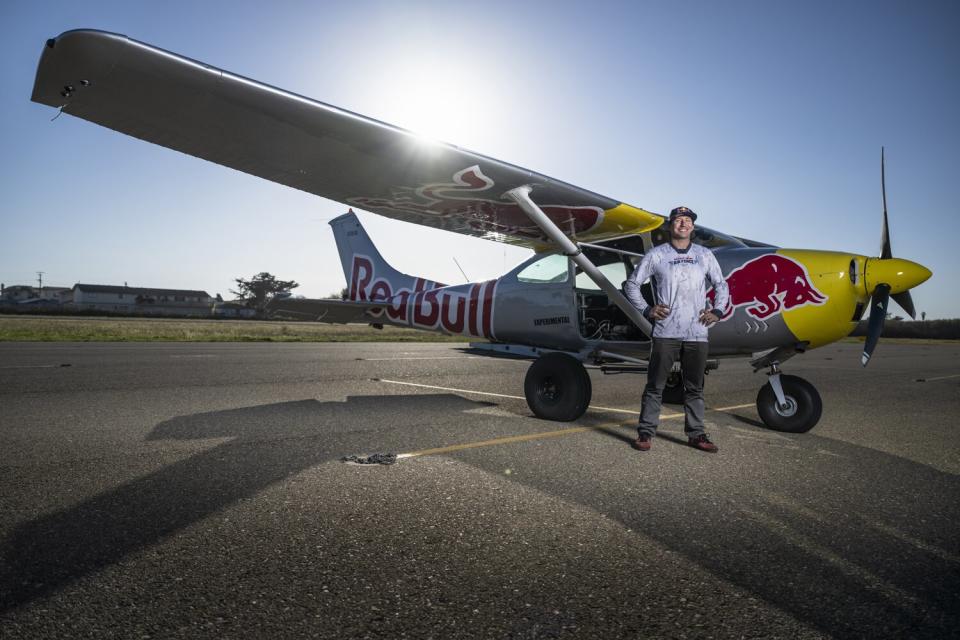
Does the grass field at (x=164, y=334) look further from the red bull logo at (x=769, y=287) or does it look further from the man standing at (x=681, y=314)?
the man standing at (x=681, y=314)

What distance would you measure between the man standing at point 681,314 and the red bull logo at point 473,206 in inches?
54.4

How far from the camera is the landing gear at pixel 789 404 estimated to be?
463 cm

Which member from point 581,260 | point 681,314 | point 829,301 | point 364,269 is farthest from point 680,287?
point 364,269

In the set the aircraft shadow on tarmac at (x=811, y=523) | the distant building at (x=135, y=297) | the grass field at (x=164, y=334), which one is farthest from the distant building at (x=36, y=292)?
the aircraft shadow on tarmac at (x=811, y=523)

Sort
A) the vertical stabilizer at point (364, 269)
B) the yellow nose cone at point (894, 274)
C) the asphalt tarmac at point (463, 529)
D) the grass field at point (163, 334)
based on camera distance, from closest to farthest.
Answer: the asphalt tarmac at point (463, 529) → the yellow nose cone at point (894, 274) → the vertical stabilizer at point (364, 269) → the grass field at point (163, 334)

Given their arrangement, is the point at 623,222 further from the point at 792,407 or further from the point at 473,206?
the point at 792,407

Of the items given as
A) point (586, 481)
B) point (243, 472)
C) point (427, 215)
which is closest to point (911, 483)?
point (586, 481)

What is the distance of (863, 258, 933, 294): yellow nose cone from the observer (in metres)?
4.22

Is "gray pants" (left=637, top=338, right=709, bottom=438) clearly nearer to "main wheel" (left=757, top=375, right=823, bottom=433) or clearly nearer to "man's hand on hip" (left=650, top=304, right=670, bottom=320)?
"man's hand on hip" (left=650, top=304, right=670, bottom=320)

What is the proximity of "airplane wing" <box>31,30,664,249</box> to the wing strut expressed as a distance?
0.67 feet

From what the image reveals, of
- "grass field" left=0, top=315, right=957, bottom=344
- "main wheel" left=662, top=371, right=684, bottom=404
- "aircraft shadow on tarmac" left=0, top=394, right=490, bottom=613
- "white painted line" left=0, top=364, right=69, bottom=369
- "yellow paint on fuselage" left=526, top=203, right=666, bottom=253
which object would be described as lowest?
"grass field" left=0, top=315, right=957, bottom=344

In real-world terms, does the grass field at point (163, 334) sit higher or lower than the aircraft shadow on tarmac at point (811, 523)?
lower

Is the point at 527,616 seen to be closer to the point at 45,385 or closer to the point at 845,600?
the point at 845,600

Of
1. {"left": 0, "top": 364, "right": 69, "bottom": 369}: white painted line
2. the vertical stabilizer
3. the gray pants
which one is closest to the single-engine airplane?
the gray pants
